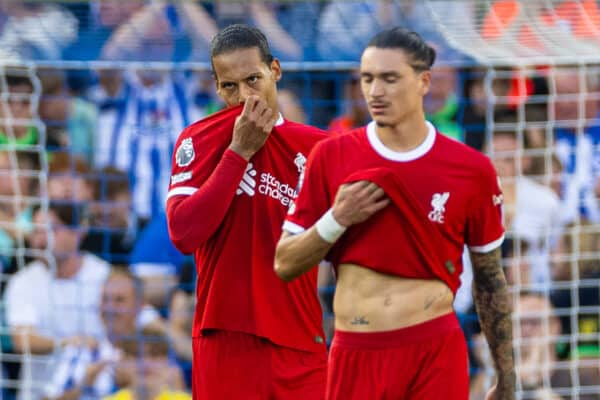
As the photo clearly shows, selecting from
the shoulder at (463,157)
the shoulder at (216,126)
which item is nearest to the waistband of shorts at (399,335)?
the shoulder at (463,157)

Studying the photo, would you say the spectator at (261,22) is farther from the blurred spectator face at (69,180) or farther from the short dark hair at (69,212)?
the short dark hair at (69,212)

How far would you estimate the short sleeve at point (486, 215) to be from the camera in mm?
4020

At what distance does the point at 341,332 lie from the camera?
397cm

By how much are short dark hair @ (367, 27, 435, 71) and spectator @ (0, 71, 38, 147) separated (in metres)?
4.75

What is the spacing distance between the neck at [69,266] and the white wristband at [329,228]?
178 inches

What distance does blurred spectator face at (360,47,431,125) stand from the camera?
12.9ft

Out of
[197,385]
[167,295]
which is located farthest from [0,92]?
[197,385]

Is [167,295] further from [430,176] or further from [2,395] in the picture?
[430,176]

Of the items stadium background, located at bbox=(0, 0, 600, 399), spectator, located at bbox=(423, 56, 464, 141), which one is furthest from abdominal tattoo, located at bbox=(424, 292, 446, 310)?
spectator, located at bbox=(423, 56, 464, 141)

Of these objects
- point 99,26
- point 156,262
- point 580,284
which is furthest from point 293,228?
point 99,26

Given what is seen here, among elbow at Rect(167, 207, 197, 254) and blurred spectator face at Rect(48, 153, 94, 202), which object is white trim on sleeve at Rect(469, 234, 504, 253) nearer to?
elbow at Rect(167, 207, 197, 254)

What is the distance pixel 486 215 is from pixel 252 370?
1.11 m

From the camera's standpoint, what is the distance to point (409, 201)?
153 inches

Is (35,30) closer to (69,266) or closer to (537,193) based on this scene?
(69,266)
